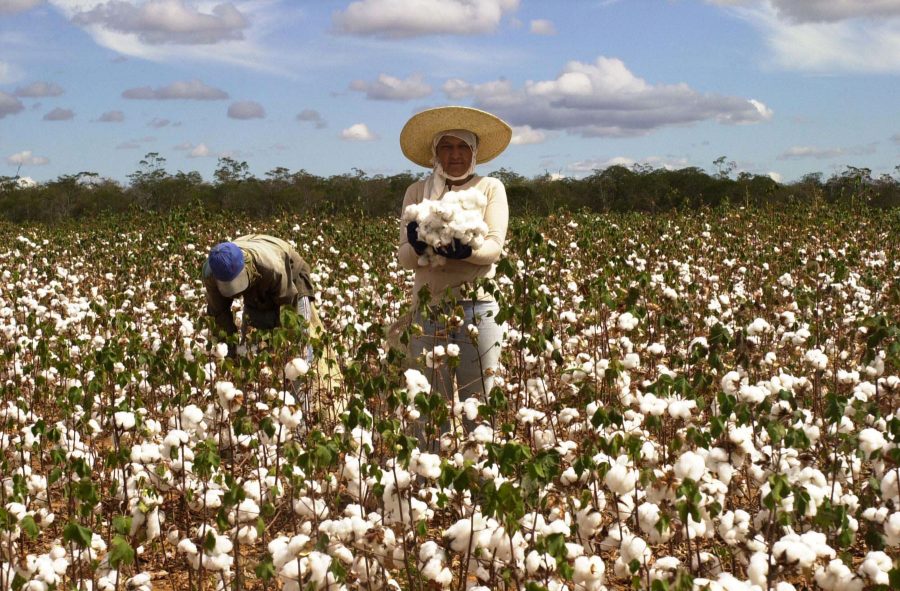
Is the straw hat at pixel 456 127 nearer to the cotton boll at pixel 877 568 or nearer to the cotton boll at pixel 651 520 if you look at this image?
the cotton boll at pixel 651 520

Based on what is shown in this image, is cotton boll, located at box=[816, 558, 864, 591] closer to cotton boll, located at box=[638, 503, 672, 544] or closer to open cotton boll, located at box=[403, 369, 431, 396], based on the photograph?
cotton boll, located at box=[638, 503, 672, 544]

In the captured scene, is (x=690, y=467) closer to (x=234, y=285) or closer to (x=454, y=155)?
(x=454, y=155)

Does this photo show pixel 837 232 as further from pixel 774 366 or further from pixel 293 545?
pixel 293 545

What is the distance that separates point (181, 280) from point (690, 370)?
653 centimetres

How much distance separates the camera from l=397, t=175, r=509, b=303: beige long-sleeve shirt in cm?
462

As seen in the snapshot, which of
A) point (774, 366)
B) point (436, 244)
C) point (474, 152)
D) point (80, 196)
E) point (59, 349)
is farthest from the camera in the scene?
point (80, 196)

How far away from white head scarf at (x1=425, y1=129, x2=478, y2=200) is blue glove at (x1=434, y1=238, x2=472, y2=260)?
0.44m

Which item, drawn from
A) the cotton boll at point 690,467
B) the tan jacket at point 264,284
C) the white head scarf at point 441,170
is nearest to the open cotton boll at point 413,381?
the white head scarf at point 441,170

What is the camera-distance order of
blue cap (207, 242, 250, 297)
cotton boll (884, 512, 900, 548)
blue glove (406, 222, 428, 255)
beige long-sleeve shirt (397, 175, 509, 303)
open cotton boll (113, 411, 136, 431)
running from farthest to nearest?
blue cap (207, 242, 250, 297)
beige long-sleeve shirt (397, 175, 509, 303)
blue glove (406, 222, 428, 255)
open cotton boll (113, 411, 136, 431)
cotton boll (884, 512, 900, 548)

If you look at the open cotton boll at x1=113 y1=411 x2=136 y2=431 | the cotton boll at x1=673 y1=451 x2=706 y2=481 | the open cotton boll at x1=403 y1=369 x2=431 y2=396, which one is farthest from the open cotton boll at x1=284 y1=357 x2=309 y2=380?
the cotton boll at x1=673 y1=451 x2=706 y2=481

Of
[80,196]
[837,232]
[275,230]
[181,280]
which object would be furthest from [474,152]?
[80,196]

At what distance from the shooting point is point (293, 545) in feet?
9.09

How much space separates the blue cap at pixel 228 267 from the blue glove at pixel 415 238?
126 cm

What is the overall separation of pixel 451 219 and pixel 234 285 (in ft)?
5.27
